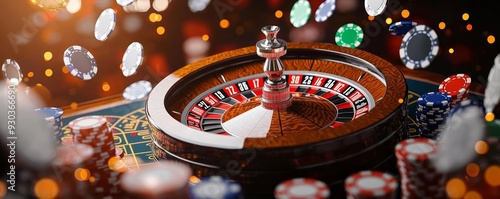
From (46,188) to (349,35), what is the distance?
2832mm

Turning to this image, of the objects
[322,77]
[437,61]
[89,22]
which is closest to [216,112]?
[322,77]

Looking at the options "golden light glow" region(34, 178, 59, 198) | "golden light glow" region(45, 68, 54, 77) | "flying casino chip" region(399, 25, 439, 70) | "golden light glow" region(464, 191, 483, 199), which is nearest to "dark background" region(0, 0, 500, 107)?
"golden light glow" region(45, 68, 54, 77)

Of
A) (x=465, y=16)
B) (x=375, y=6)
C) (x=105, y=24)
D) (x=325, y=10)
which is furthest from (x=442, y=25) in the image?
(x=105, y=24)

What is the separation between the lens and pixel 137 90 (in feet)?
18.5

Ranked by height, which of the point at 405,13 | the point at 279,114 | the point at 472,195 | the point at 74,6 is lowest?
the point at 472,195

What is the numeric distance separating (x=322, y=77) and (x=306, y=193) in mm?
1818

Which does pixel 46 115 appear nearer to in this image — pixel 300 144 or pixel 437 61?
pixel 300 144

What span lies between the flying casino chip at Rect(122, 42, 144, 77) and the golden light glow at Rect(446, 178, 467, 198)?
2.83m

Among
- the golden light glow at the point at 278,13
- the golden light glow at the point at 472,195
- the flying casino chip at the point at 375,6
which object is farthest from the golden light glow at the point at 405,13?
the golden light glow at the point at 472,195

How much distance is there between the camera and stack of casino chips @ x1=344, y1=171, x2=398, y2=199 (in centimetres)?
313

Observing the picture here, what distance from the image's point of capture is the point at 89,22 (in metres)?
5.48

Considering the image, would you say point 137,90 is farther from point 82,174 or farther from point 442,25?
point 442,25

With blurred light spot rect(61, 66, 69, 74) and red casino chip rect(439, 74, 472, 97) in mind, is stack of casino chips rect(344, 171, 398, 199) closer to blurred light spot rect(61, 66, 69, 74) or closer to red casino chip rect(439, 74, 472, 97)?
red casino chip rect(439, 74, 472, 97)

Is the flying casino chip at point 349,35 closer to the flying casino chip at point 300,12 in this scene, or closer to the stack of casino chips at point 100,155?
the flying casino chip at point 300,12
